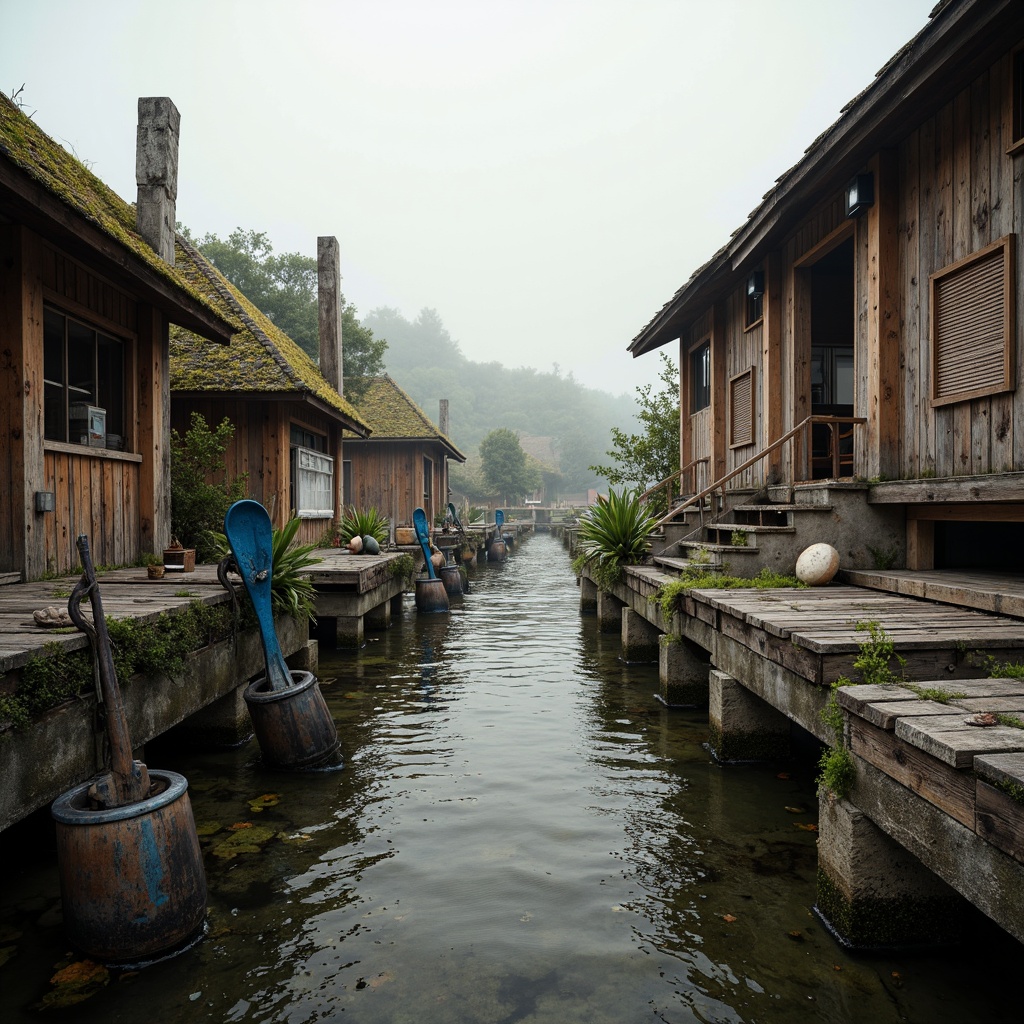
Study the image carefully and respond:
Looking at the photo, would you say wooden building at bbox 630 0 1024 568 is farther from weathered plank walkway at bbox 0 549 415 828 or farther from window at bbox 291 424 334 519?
window at bbox 291 424 334 519

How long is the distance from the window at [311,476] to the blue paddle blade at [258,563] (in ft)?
26.7

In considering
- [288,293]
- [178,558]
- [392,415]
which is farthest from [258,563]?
[288,293]

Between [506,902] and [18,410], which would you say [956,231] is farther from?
[18,410]

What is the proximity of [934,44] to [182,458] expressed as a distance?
996 cm

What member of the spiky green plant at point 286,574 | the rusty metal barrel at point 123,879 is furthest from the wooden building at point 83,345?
the rusty metal barrel at point 123,879

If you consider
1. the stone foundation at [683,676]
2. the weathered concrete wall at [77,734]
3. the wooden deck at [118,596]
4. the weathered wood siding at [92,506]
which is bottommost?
the stone foundation at [683,676]

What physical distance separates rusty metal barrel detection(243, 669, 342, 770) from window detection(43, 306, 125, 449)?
3.74 metres

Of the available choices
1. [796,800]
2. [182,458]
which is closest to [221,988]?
[796,800]

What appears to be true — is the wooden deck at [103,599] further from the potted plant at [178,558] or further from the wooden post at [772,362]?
the wooden post at [772,362]

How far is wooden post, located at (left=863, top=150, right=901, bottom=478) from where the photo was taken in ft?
24.3

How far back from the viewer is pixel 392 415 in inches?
1019

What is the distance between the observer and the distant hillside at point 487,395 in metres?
110

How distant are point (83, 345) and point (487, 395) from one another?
137 metres

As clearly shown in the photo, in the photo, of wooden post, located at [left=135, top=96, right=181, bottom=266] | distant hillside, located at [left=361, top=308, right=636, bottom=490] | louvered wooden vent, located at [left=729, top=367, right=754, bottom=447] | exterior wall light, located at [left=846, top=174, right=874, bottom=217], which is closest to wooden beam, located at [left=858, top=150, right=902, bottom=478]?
exterior wall light, located at [left=846, top=174, right=874, bottom=217]
